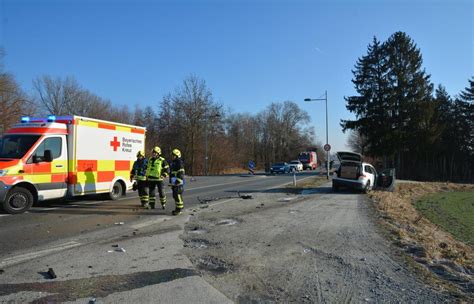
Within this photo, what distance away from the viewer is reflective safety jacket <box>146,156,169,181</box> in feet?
39.0

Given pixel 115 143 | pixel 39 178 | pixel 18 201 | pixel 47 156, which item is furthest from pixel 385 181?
pixel 18 201

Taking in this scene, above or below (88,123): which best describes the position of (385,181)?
below

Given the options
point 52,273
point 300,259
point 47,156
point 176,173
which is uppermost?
point 47,156

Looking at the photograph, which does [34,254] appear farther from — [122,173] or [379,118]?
[379,118]

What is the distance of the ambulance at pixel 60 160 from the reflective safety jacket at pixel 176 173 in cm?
346

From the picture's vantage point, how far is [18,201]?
1090 cm

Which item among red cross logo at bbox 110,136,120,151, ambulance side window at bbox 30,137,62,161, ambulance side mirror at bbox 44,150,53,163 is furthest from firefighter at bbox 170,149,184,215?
red cross logo at bbox 110,136,120,151

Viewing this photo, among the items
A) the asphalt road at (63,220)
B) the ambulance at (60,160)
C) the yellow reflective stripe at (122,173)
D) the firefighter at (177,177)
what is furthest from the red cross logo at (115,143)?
the firefighter at (177,177)

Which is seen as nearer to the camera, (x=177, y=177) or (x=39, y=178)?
(x=177, y=177)

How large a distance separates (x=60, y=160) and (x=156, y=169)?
2.97m

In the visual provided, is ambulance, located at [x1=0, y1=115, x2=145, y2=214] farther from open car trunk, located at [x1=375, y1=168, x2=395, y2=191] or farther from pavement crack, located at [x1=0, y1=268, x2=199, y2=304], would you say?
open car trunk, located at [x1=375, y1=168, x2=395, y2=191]

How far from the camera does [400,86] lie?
4594 cm

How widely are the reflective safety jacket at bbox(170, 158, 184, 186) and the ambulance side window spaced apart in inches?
145

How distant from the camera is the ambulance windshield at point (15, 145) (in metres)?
11.2
